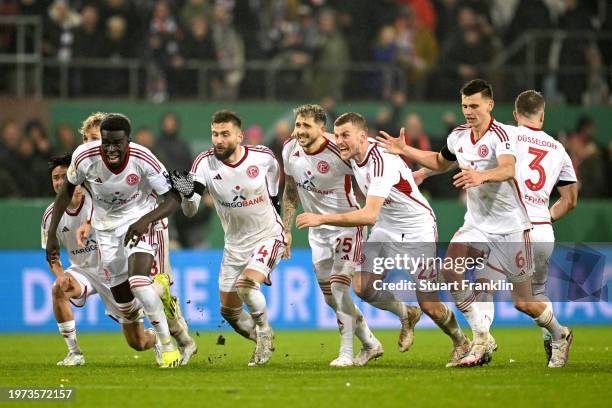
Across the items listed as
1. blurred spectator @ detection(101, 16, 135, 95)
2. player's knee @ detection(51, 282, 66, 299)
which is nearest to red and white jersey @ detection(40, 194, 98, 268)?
player's knee @ detection(51, 282, 66, 299)

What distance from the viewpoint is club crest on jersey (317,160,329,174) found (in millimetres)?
12055

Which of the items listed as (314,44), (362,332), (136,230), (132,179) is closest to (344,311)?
(362,332)

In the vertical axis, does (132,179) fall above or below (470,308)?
above

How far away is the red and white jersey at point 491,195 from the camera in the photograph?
11.4 meters

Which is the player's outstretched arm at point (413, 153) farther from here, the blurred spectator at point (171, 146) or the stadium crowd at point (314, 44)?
the stadium crowd at point (314, 44)

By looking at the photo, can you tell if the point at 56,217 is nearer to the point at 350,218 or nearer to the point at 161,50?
the point at 350,218

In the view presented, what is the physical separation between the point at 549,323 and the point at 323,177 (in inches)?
109

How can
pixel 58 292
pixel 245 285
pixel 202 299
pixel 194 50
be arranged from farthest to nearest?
pixel 194 50 → pixel 202 299 → pixel 58 292 → pixel 245 285

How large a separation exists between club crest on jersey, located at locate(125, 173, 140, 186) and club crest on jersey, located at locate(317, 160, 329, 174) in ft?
6.24

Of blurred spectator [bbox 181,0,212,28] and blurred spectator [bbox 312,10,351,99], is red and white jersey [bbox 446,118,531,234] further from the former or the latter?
blurred spectator [bbox 181,0,212,28]

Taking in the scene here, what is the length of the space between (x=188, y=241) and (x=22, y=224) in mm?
2869

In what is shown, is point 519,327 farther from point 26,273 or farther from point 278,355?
point 26,273

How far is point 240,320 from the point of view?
1255 centimetres

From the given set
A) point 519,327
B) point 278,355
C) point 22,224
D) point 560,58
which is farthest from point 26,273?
point 560,58
